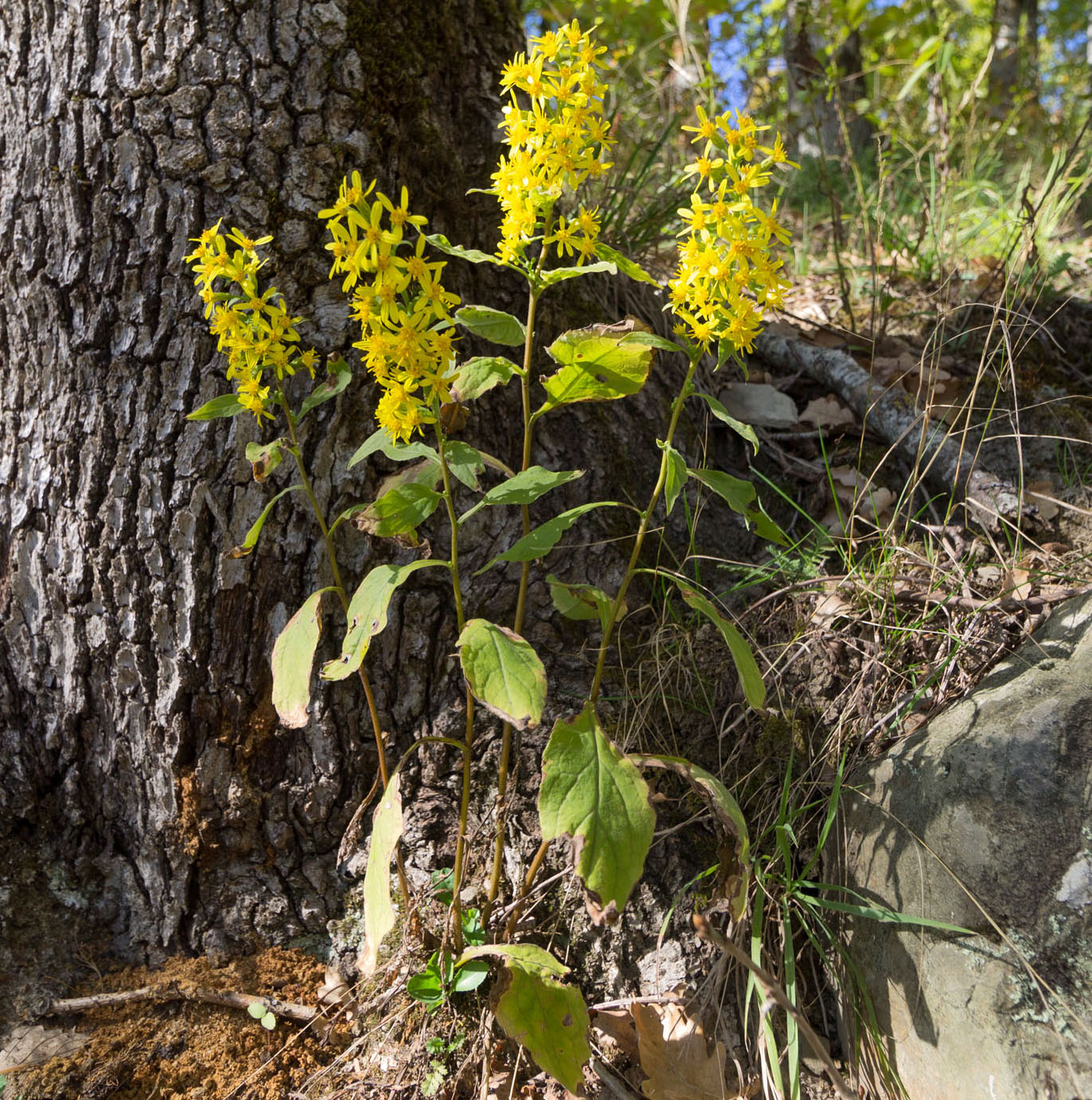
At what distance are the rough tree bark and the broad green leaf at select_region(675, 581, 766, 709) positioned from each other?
1.71 feet

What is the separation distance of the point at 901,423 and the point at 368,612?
158 cm

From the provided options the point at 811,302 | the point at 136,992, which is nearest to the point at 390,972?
the point at 136,992

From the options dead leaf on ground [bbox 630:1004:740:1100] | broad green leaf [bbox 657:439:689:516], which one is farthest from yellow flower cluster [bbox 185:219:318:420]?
dead leaf on ground [bbox 630:1004:740:1100]

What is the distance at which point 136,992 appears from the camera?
1.65 metres

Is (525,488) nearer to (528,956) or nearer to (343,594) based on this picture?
→ (343,594)

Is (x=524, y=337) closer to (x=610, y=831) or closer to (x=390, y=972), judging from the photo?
(x=610, y=831)

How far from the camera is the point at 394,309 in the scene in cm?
115

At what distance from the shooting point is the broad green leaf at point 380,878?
123 cm

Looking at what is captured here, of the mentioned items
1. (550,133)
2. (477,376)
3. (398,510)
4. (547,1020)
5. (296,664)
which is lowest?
(547,1020)

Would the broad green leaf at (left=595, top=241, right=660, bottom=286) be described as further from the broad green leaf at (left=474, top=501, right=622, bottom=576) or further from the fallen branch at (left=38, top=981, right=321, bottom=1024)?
the fallen branch at (left=38, top=981, right=321, bottom=1024)

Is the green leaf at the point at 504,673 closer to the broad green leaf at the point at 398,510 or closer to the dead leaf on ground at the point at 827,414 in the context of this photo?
the broad green leaf at the point at 398,510

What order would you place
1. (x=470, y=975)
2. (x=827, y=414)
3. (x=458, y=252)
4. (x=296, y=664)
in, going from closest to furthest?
(x=458, y=252)
(x=296, y=664)
(x=470, y=975)
(x=827, y=414)

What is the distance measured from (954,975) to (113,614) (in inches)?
69.5

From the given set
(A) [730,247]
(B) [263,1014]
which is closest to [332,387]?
(A) [730,247]
